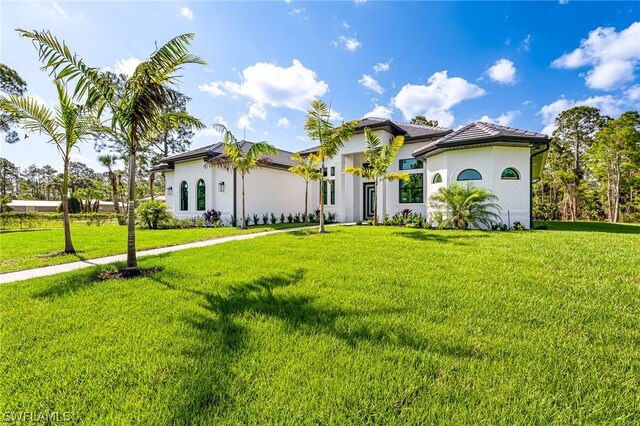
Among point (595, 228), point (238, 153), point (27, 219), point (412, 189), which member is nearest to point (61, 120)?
point (238, 153)

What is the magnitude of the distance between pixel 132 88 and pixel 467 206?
12.6 m

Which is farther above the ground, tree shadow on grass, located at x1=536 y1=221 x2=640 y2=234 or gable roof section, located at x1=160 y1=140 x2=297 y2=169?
gable roof section, located at x1=160 y1=140 x2=297 y2=169

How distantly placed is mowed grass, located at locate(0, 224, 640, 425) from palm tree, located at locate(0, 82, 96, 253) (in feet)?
16.5

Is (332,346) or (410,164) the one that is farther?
(410,164)

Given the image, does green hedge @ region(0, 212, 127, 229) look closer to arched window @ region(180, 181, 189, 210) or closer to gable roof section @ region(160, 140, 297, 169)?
arched window @ region(180, 181, 189, 210)

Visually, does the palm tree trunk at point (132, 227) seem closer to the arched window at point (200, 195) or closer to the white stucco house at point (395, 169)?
the white stucco house at point (395, 169)

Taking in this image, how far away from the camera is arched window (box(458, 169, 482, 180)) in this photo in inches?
517

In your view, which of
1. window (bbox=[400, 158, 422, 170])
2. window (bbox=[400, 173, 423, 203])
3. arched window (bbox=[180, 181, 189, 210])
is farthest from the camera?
arched window (bbox=[180, 181, 189, 210])

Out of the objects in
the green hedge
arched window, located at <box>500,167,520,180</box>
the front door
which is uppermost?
arched window, located at <box>500,167,520,180</box>

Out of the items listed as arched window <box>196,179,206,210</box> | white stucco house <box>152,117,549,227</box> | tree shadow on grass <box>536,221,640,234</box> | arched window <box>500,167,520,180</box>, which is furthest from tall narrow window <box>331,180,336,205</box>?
tree shadow on grass <box>536,221,640,234</box>

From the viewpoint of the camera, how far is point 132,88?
19.1 ft

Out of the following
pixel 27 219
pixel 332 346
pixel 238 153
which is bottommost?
pixel 332 346

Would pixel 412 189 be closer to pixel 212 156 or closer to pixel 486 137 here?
pixel 486 137

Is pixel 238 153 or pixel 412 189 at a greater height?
pixel 238 153
